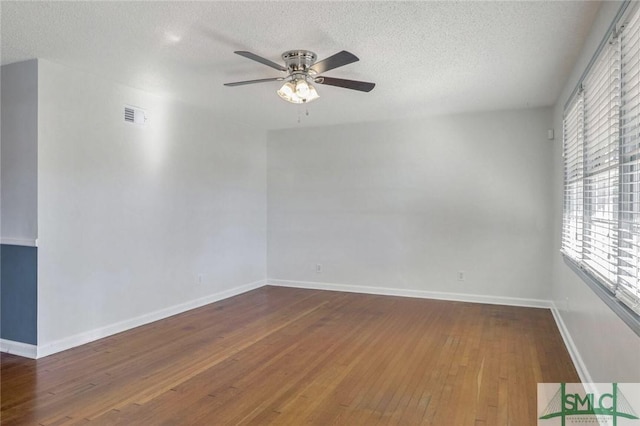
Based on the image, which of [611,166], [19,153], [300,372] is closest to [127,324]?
[19,153]

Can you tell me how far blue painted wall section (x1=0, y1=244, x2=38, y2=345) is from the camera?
336cm

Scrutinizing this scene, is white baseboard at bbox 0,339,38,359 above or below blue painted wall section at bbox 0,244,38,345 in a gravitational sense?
below

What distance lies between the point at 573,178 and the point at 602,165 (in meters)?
1.13

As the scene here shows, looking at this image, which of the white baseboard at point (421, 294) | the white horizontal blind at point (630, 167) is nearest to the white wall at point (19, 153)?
the white baseboard at point (421, 294)

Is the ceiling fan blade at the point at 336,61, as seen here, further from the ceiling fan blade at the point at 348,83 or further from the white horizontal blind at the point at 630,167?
the white horizontal blind at the point at 630,167

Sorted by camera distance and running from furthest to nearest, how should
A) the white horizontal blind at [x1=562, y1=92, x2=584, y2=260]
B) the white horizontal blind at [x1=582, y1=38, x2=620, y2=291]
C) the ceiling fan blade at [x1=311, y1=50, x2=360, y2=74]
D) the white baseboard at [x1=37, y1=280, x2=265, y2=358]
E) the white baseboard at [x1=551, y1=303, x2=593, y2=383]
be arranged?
the white baseboard at [x1=37, y1=280, x2=265, y2=358] → the white horizontal blind at [x1=562, y1=92, x2=584, y2=260] → the white baseboard at [x1=551, y1=303, x2=593, y2=383] → the ceiling fan blade at [x1=311, y1=50, x2=360, y2=74] → the white horizontal blind at [x1=582, y1=38, x2=620, y2=291]

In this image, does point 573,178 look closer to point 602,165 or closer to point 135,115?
point 602,165

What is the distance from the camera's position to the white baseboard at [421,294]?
16.7ft

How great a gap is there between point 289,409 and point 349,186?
12.9 feet

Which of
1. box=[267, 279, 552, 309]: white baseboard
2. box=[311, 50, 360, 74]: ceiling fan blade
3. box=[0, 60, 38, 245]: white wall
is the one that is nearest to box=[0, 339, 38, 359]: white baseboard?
box=[0, 60, 38, 245]: white wall

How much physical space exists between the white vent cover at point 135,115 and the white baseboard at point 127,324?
2.10 metres

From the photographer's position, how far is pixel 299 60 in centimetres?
317

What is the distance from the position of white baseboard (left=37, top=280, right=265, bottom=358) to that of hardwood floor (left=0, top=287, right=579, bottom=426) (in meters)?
0.10

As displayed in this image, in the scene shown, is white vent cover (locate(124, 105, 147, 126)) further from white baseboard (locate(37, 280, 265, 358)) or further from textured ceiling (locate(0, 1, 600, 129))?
white baseboard (locate(37, 280, 265, 358))
